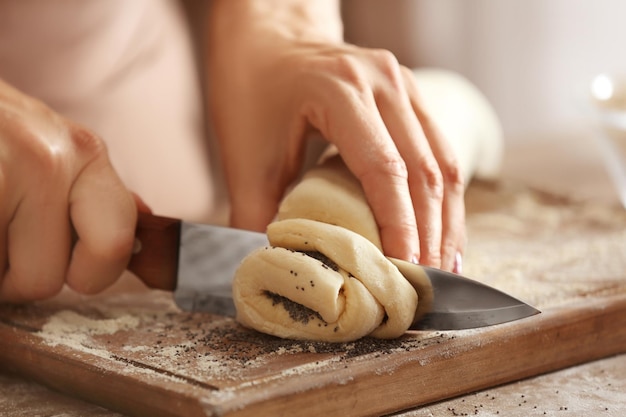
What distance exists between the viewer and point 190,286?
117 cm

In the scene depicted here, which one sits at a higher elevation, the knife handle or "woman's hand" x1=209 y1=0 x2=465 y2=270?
"woman's hand" x1=209 y1=0 x2=465 y2=270

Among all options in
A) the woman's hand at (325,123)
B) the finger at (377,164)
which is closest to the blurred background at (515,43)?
the woman's hand at (325,123)

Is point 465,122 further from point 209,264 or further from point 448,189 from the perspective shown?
point 209,264

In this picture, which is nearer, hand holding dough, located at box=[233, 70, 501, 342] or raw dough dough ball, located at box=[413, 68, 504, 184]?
hand holding dough, located at box=[233, 70, 501, 342]

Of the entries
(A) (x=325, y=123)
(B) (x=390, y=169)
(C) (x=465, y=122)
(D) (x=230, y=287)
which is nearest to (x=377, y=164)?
(B) (x=390, y=169)

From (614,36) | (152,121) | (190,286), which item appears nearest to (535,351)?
(190,286)

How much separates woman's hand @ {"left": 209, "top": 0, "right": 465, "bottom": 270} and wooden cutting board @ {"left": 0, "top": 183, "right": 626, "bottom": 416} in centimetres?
14

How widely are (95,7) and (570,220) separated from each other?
0.91 metres

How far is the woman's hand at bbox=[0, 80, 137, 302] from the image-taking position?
1.10 meters

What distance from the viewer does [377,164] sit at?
1.08m

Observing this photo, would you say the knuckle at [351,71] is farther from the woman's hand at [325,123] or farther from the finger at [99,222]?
the finger at [99,222]

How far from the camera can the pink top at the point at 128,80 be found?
1.52 metres

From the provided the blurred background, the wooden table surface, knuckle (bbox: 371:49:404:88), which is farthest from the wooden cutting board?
the blurred background

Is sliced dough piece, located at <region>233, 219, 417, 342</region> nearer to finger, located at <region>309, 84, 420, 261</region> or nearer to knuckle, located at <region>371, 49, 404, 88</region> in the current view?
finger, located at <region>309, 84, 420, 261</region>
